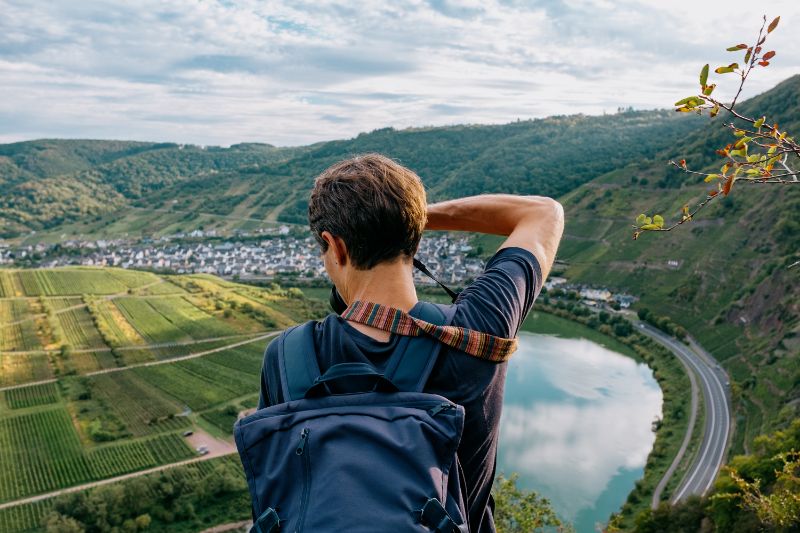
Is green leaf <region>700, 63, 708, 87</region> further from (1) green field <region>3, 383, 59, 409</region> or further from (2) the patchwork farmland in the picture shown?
(1) green field <region>3, 383, 59, 409</region>

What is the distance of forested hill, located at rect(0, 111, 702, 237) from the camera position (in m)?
61.7

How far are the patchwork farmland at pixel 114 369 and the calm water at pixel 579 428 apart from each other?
10.9m

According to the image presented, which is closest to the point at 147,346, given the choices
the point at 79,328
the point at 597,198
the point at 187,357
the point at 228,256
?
the point at 187,357

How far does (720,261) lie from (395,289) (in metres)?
34.9

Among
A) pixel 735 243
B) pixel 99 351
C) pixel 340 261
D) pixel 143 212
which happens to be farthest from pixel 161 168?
pixel 340 261

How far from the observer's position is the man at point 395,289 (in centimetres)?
92

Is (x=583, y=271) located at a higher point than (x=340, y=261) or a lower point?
lower

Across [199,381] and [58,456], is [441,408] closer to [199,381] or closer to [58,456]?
[58,456]

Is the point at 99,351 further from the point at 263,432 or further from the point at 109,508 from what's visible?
the point at 263,432

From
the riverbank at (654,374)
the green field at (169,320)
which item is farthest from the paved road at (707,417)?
the green field at (169,320)

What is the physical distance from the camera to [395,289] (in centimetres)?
101

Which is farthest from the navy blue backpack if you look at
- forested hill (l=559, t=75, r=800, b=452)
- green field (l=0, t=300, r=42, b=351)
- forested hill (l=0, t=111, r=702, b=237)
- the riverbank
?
forested hill (l=0, t=111, r=702, b=237)

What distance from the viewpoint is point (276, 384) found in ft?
3.09

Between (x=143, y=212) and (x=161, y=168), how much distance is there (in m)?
37.1
